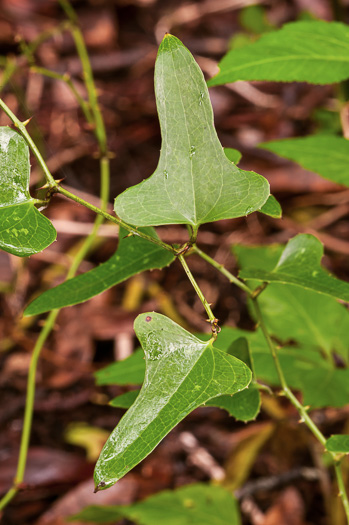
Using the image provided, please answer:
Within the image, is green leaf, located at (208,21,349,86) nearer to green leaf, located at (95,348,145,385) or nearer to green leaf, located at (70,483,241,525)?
green leaf, located at (95,348,145,385)

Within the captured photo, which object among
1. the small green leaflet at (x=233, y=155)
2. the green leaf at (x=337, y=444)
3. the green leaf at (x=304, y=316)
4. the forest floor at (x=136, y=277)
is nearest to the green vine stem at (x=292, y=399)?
the green leaf at (x=337, y=444)

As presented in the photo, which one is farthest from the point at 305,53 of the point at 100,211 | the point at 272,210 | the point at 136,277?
the point at 136,277

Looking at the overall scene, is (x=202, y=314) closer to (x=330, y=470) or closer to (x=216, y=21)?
(x=330, y=470)

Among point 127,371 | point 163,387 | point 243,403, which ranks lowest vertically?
point 127,371

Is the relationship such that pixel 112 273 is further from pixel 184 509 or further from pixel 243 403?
pixel 184 509

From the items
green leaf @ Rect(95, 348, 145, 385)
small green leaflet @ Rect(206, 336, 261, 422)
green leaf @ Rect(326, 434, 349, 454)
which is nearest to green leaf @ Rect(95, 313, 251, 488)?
small green leaflet @ Rect(206, 336, 261, 422)

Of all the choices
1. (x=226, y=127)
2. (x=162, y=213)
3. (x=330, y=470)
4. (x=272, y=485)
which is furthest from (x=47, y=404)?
(x=226, y=127)
